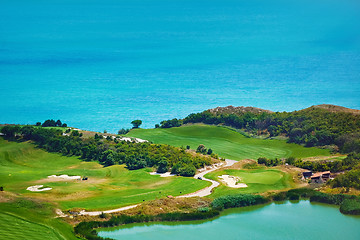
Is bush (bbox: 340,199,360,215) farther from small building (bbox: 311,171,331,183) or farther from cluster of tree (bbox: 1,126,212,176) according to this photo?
cluster of tree (bbox: 1,126,212,176)

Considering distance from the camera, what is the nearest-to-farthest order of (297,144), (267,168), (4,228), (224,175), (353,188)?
(4,228) < (353,188) < (224,175) < (267,168) < (297,144)

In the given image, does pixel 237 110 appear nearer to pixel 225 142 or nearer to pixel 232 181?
pixel 225 142

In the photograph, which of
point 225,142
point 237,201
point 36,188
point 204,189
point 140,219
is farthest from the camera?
point 225,142

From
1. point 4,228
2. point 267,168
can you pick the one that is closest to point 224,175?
point 267,168

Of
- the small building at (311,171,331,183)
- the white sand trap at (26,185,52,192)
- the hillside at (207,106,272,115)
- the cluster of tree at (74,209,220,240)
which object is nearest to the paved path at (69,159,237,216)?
the cluster of tree at (74,209,220,240)

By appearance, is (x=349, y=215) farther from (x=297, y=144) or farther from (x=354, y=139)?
(x=297, y=144)

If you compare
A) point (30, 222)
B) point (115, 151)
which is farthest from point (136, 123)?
point (30, 222)
